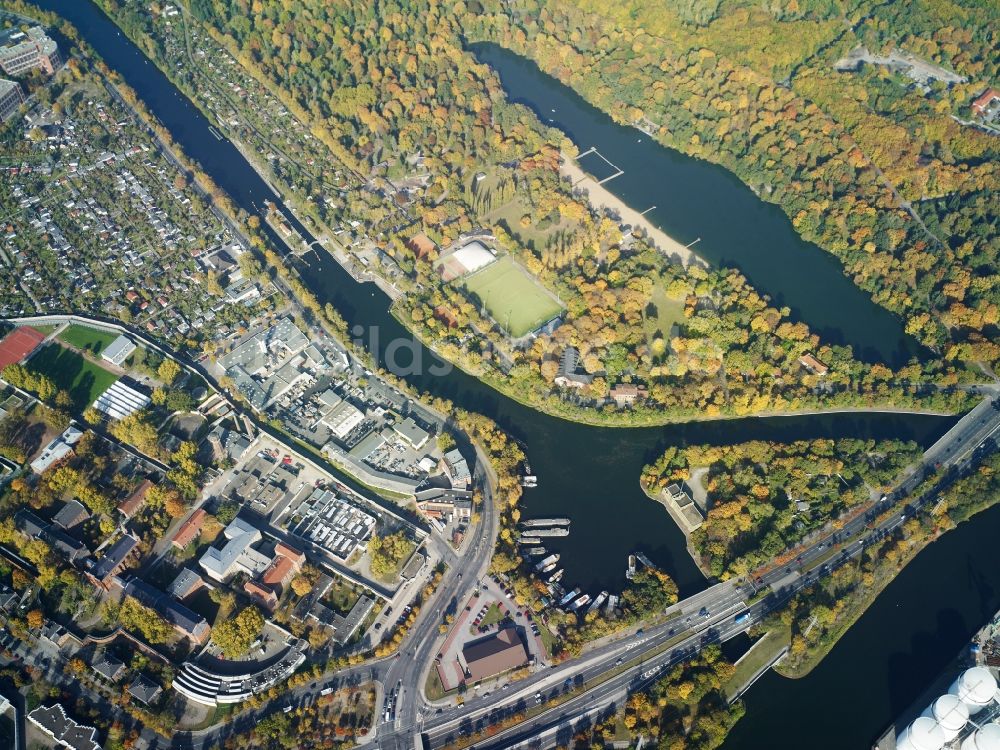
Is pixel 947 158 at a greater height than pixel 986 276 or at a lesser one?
greater

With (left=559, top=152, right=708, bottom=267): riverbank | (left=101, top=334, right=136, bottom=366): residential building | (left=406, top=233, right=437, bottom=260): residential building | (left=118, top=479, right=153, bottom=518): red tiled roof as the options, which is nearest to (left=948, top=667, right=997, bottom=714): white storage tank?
(left=559, top=152, right=708, bottom=267): riverbank

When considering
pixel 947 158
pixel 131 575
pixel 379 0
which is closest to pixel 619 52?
pixel 379 0

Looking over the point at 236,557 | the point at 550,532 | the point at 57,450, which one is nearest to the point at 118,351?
the point at 57,450

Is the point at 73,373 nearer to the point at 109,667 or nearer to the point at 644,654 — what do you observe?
the point at 109,667

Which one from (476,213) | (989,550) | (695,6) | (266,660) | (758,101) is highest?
(695,6)

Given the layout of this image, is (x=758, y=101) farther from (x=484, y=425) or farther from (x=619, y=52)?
(x=484, y=425)

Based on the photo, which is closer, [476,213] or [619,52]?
[476,213]
